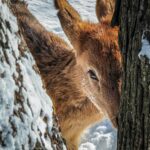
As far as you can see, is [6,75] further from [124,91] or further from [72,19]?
[72,19]

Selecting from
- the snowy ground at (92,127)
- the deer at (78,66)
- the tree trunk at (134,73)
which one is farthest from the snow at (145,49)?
the snowy ground at (92,127)

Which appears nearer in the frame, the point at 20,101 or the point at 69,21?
the point at 20,101

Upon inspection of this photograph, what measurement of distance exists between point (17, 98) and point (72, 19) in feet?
8.67

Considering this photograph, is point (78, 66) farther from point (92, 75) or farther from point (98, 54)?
point (98, 54)

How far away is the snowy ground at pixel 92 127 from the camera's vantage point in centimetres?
650

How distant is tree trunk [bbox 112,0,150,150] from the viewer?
2.65 metres

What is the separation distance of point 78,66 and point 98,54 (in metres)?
0.59

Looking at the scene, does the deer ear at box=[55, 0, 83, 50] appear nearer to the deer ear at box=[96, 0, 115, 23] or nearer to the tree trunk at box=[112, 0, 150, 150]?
the deer ear at box=[96, 0, 115, 23]

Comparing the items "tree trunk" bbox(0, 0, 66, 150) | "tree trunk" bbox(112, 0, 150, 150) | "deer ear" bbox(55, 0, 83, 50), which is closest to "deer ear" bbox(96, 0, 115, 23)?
"deer ear" bbox(55, 0, 83, 50)

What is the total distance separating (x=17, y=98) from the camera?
246cm

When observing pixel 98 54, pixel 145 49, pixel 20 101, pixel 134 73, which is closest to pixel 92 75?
pixel 98 54

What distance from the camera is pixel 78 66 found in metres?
5.32

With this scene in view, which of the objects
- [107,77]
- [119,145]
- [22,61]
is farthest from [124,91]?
[107,77]

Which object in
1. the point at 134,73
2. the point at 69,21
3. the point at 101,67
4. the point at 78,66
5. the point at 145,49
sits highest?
the point at 145,49
